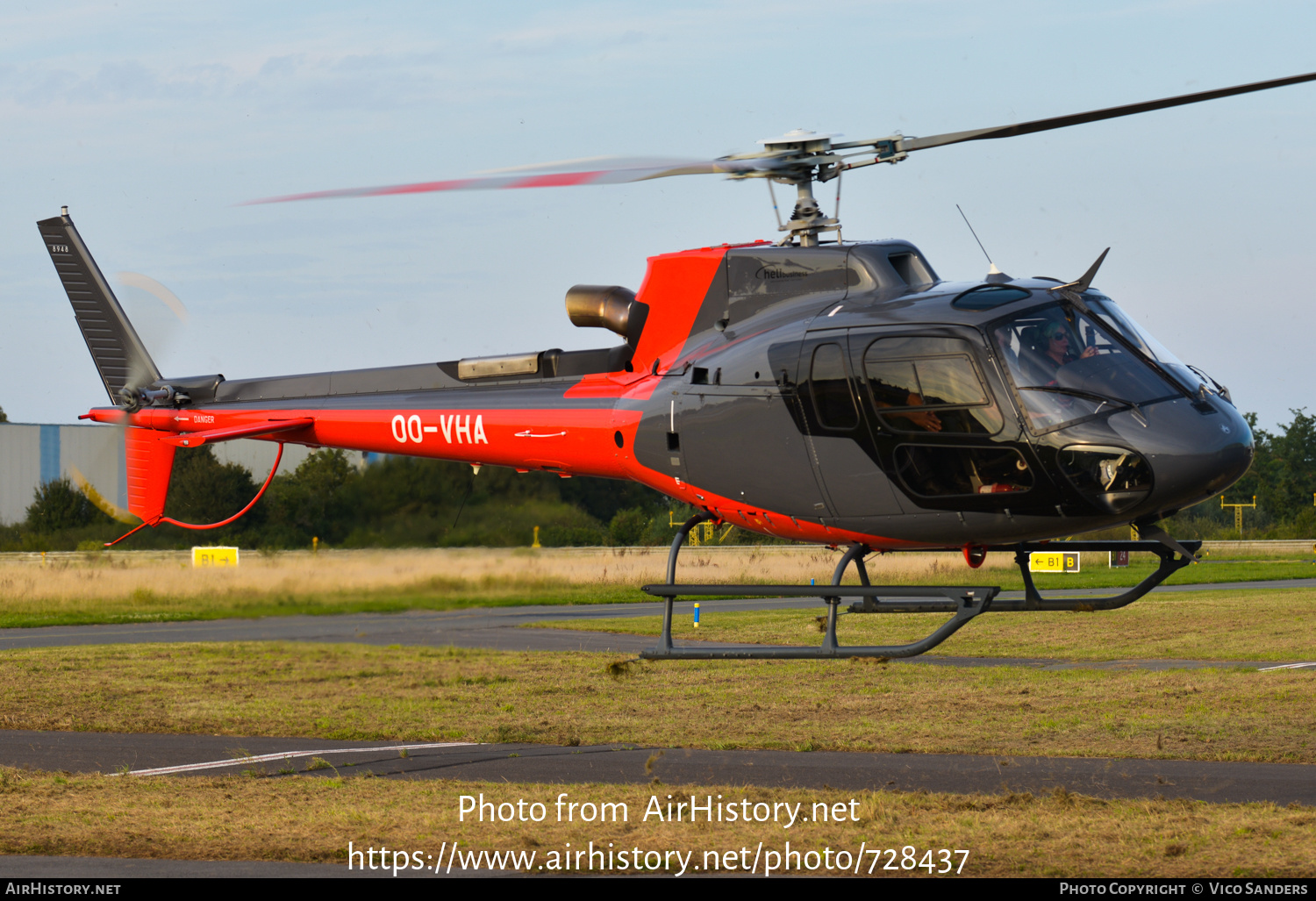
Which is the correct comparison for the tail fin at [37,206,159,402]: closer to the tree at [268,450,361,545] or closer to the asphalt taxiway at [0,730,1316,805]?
the tree at [268,450,361,545]

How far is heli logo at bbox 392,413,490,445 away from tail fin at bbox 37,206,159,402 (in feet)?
16.7

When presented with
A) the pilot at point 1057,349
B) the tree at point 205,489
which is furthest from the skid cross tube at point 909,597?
the tree at point 205,489

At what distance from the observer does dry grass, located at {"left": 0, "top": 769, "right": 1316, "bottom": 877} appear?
12.5 m

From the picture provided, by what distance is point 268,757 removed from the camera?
19.9 meters

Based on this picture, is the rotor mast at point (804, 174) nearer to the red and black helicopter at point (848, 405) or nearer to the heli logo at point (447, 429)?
the red and black helicopter at point (848, 405)

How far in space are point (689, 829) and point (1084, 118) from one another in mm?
8454

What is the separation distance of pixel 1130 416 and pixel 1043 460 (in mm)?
769

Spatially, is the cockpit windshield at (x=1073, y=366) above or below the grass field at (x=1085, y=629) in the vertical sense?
above

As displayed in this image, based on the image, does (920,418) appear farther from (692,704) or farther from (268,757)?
(692,704)

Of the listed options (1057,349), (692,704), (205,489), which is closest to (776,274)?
(1057,349)

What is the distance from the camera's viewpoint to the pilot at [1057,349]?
34.3ft

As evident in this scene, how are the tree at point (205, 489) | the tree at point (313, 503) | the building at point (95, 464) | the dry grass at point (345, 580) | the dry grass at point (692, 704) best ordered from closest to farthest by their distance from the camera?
the dry grass at point (345, 580) → the tree at point (313, 503) → the building at point (95, 464) → the tree at point (205, 489) → the dry grass at point (692, 704)

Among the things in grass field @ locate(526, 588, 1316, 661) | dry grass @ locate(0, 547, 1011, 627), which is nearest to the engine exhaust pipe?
dry grass @ locate(0, 547, 1011, 627)

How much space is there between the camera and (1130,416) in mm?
10172
